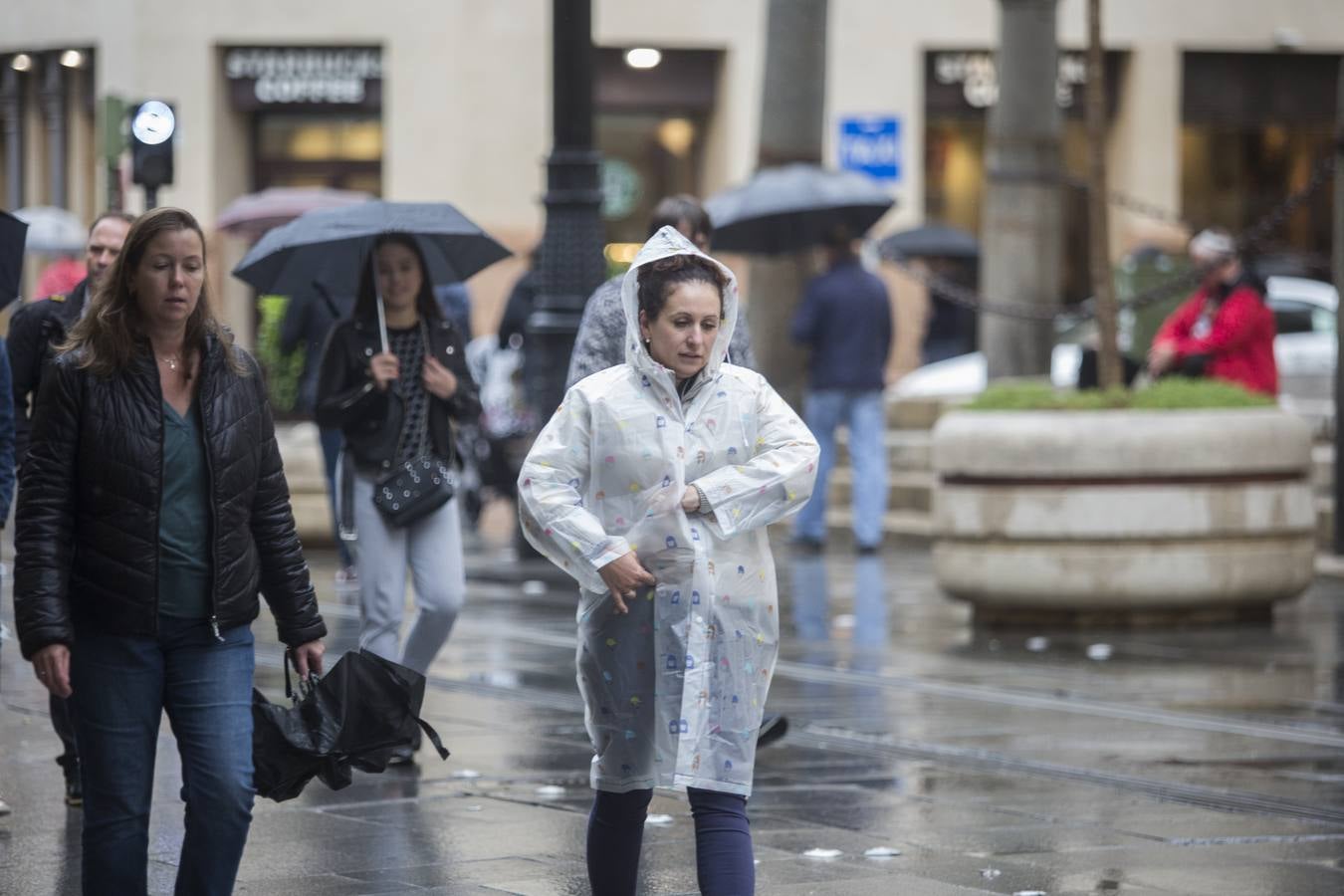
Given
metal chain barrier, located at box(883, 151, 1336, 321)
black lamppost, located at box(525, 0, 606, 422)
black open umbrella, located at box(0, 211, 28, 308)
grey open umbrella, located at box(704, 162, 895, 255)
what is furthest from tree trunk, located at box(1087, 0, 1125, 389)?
black open umbrella, located at box(0, 211, 28, 308)

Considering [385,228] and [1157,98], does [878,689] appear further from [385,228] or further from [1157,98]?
[1157,98]

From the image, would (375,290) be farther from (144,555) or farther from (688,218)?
(144,555)

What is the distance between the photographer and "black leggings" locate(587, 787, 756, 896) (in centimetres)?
533

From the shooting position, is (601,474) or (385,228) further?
(385,228)

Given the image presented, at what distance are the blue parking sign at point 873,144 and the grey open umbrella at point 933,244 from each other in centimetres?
492

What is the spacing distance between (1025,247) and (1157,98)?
46.5 feet

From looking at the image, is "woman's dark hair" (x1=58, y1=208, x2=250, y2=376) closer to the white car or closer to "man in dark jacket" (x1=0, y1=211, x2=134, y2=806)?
"man in dark jacket" (x1=0, y1=211, x2=134, y2=806)

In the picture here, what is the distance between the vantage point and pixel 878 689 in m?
10.4

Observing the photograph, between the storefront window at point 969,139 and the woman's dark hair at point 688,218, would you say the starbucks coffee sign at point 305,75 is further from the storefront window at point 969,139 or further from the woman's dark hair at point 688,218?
the woman's dark hair at point 688,218

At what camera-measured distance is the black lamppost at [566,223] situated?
50.7ft

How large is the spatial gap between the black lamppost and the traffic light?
7.59 ft

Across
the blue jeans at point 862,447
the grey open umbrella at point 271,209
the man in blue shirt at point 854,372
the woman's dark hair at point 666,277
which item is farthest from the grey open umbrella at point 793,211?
the woman's dark hair at point 666,277

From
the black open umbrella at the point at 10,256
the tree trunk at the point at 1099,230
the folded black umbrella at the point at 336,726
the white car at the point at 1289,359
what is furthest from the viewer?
the white car at the point at 1289,359

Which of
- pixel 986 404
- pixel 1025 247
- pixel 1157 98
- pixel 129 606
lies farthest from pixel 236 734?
pixel 1157 98
